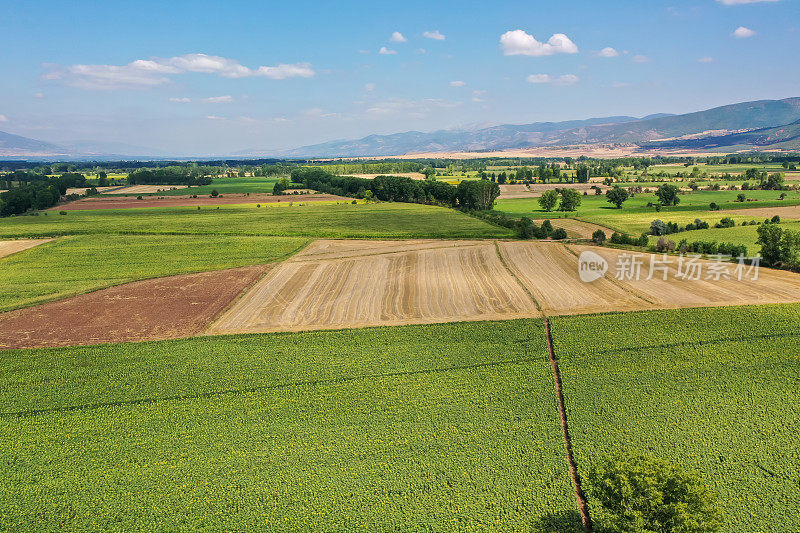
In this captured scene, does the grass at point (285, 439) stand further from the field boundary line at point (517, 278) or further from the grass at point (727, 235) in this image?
the grass at point (727, 235)

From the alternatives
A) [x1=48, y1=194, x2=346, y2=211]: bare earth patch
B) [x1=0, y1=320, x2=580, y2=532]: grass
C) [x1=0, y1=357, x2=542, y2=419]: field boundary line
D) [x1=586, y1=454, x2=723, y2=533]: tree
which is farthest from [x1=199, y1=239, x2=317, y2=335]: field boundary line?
[x1=48, y1=194, x2=346, y2=211]: bare earth patch

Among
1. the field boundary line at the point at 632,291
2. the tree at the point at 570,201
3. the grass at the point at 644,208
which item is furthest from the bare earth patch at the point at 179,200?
the field boundary line at the point at 632,291

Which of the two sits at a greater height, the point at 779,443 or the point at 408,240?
the point at 408,240

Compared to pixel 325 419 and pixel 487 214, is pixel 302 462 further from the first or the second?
pixel 487 214

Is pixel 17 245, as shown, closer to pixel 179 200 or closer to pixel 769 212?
pixel 179 200

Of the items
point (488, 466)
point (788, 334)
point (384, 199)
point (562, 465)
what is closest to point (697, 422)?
point (562, 465)

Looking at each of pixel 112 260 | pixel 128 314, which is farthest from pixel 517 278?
pixel 112 260
